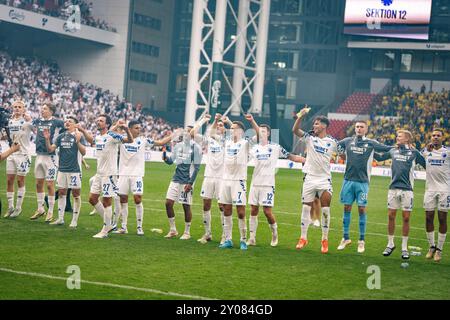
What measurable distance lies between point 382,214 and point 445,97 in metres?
34.8

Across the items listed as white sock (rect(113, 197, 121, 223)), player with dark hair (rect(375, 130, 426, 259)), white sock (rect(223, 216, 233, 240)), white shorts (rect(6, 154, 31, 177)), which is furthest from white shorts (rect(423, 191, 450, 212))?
white shorts (rect(6, 154, 31, 177))

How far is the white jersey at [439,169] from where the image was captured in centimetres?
1536

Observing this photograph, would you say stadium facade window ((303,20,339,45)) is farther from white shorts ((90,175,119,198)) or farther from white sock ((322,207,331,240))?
white sock ((322,207,331,240))

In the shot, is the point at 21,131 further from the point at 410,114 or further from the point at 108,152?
the point at 410,114

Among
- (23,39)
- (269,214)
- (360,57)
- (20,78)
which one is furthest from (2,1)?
(269,214)

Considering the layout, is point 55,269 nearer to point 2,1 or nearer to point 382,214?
point 382,214

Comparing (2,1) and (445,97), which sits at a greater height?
(2,1)

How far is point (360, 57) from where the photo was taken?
65875 millimetres

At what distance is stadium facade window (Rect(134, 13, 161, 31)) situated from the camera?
6656 centimetres

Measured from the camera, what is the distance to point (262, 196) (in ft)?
51.5

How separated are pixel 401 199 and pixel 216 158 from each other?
395 cm

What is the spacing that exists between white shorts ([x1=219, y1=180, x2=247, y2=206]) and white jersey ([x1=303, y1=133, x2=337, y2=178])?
1.46 m

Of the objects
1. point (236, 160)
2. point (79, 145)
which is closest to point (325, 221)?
point (236, 160)
